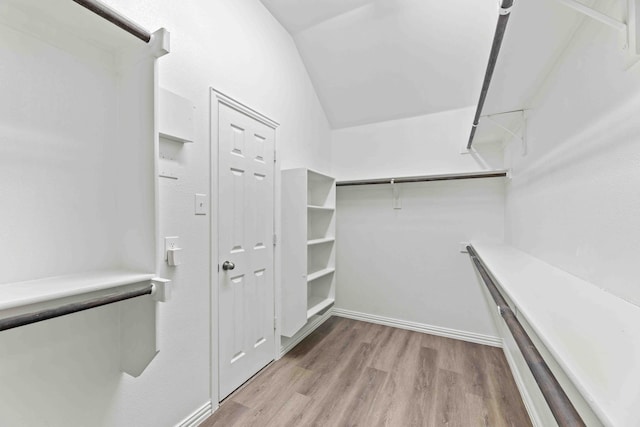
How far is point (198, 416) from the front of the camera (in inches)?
62.9

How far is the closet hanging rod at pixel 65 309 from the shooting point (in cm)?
67

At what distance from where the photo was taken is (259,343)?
212 centimetres

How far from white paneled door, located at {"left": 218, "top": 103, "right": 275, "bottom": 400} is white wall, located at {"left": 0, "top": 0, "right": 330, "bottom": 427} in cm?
14

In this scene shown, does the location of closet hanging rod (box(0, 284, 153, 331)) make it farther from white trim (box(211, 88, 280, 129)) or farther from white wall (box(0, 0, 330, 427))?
white trim (box(211, 88, 280, 129))

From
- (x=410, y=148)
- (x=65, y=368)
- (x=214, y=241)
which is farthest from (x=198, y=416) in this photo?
(x=410, y=148)

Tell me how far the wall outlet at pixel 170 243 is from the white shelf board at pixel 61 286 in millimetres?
391

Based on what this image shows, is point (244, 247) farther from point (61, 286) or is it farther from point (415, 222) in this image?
point (415, 222)

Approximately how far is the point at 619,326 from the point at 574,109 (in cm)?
98

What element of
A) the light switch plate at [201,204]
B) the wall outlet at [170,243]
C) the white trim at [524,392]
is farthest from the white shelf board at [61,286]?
the white trim at [524,392]

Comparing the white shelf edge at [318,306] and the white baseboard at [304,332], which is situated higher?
the white shelf edge at [318,306]

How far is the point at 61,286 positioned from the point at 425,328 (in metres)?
3.08

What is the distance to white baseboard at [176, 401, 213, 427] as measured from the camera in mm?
1525

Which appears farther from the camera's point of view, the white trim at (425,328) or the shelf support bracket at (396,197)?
the shelf support bracket at (396,197)

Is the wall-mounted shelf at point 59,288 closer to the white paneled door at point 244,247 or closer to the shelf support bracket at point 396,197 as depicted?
the white paneled door at point 244,247
